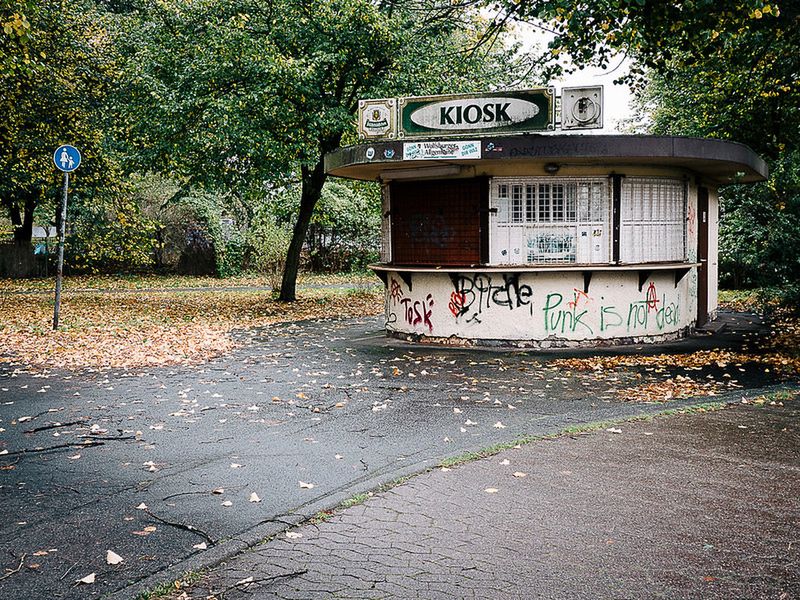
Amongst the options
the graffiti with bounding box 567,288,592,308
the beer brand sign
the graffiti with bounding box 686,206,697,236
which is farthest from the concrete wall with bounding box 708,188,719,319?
the beer brand sign

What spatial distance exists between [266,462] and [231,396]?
3.02 metres

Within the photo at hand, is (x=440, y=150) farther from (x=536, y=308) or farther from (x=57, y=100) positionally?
(x=57, y=100)

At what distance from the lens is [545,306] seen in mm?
13109

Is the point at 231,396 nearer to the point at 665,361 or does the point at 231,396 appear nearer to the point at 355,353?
the point at 355,353

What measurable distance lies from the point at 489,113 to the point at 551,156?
138 cm

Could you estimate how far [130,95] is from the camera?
65.7 ft

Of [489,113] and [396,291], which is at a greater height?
[489,113]

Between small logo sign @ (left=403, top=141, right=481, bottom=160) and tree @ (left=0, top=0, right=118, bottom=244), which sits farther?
tree @ (left=0, top=0, right=118, bottom=244)

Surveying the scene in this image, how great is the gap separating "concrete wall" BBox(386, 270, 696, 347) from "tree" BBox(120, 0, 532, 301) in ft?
20.1

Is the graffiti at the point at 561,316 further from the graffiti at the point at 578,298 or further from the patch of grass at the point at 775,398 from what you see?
the patch of grass at the point at 775,398

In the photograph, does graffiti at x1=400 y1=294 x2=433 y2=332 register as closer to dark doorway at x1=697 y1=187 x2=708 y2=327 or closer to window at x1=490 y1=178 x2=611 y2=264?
window at x1=490 y1=178 x2=611 y2=264

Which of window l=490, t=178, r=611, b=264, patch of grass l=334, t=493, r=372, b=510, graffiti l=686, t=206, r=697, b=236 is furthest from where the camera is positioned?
graffiti l=686, t=206, r=697, b=236

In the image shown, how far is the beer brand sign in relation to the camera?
12832 mm

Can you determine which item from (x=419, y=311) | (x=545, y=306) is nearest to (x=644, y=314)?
(x=545, y=306)
